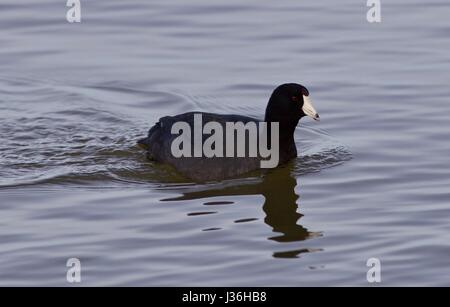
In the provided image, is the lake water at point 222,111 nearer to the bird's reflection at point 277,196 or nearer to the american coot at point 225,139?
the bird's reflection at point 277,196

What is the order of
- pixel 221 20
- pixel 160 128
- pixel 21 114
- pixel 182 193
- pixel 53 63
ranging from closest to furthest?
pixel 182 193 → pixel 160 128 → pixel 21 114 → pixel 53 63 → pixel 221 20

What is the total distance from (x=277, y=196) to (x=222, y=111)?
253cm

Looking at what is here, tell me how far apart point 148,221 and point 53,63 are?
5.56 meters

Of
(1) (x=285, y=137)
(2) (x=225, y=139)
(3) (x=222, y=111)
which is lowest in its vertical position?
(2) (x=225, y=139)

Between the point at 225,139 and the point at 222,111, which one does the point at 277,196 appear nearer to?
the point at 225,139

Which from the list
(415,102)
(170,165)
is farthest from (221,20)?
(170,165)

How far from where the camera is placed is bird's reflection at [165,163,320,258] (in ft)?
33.5

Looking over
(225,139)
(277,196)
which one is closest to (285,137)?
(225,139)

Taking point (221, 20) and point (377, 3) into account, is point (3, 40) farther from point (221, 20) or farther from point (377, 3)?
point (377, 3)

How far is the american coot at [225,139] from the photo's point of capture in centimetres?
1166

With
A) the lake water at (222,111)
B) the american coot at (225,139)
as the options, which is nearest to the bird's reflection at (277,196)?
the lake water at (222,111)

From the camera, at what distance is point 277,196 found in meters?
11.4

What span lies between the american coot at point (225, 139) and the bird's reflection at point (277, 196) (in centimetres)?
19

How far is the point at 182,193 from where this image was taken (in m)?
11.3
